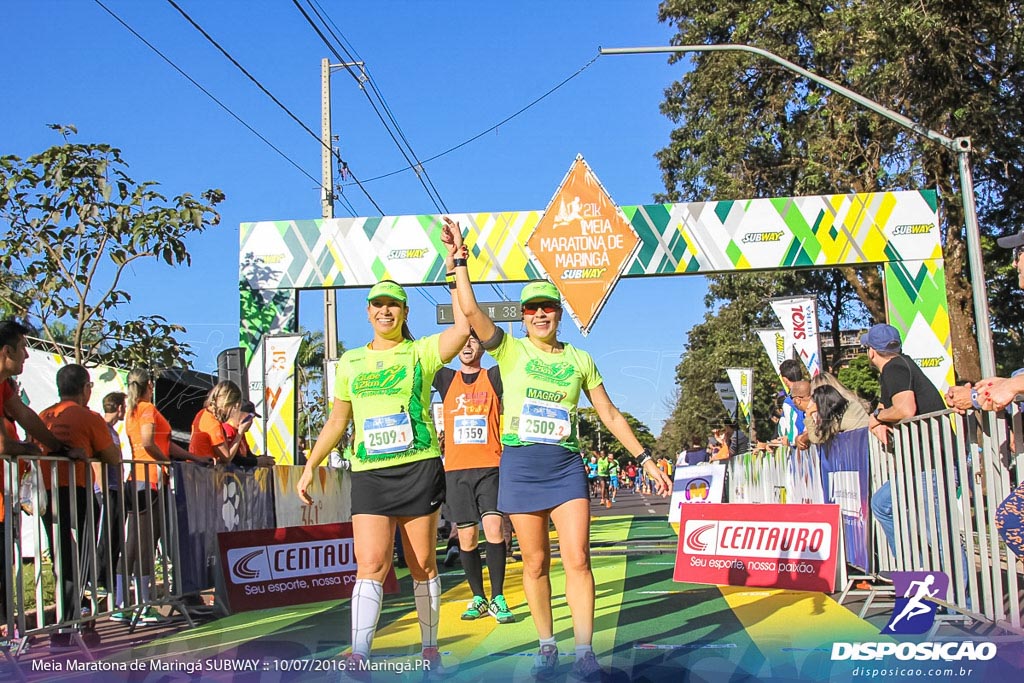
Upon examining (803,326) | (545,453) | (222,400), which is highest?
(803,326)

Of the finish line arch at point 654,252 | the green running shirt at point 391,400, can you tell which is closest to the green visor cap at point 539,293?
the green running shirt at point 391,400

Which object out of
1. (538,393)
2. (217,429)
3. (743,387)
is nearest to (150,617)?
(217,429)

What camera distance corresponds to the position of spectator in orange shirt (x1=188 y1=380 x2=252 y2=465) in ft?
29.9

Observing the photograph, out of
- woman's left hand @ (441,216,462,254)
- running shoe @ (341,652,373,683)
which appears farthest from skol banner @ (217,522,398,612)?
woman's left hand @ (441,216,462,254)

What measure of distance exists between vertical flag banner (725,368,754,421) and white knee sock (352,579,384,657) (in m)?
19.3

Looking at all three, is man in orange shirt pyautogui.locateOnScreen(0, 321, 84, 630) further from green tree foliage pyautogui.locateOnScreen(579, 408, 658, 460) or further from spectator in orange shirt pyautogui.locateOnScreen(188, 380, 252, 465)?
green tree foliage pyautogui.locateOnScreen(579, 408, 658, 460)

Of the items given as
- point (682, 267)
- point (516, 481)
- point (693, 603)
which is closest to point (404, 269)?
point (682, 267)

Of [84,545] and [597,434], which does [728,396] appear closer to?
[84,545]

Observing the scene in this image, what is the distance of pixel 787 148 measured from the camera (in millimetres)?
25328

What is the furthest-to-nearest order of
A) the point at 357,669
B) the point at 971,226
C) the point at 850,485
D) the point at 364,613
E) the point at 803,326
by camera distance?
the point at 803,326, the point at 971,226, the point at 850,485, the point at 364,613, the point at 357,669

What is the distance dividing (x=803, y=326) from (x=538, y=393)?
36.9ft

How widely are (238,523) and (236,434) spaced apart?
817 millimetres

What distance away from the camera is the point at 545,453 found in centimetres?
523

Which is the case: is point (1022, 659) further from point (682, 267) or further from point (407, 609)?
point (682, 267)
